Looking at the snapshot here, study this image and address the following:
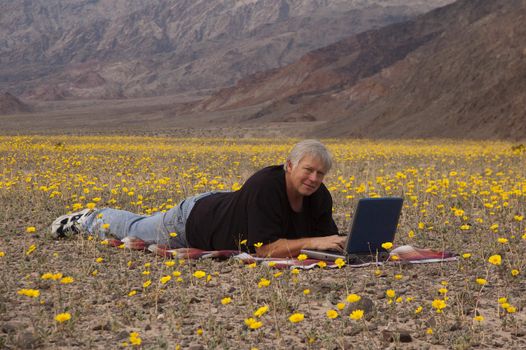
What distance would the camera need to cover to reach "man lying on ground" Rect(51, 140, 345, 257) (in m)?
5.58

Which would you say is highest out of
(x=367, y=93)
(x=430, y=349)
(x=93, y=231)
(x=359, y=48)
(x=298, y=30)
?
(x=298, y=30)

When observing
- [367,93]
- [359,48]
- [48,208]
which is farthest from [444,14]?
[48,208]

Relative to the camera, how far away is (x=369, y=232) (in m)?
5.72

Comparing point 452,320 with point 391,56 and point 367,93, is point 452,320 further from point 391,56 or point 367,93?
point 391,56

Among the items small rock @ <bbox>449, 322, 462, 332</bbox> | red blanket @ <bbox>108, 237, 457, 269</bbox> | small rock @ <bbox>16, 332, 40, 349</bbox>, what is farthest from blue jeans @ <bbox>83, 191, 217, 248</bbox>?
small rock @ <bbox>449, 322, 462, 332</bbox>

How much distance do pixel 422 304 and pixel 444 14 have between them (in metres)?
88.7

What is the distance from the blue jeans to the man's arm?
947mm

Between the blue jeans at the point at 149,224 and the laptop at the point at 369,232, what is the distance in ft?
3.94

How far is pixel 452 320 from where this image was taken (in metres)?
4.46

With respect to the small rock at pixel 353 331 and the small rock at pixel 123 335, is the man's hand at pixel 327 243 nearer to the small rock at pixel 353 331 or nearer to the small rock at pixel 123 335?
the small rock at pixel 353 331

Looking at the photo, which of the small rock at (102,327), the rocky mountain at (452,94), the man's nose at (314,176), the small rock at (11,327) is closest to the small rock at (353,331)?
the small rock at (102,327)

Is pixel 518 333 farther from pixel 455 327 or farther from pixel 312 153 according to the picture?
pixel 312 153

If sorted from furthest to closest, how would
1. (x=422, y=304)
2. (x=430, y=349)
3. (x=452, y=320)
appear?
(x=422, y=304) < (x=452, y=320) < (x=430, y=349)

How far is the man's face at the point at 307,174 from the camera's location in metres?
5.51
